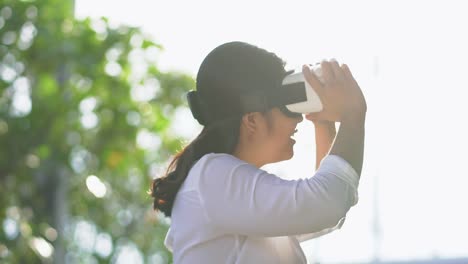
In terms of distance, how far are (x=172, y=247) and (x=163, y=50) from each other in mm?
3536

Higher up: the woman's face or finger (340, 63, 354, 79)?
finger (340, 63, 354, 79)

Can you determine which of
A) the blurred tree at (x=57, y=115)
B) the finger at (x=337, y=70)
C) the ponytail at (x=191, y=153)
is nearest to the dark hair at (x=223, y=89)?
the ponytail at (x=191, y=153)

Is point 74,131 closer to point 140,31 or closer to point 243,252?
point 140,31

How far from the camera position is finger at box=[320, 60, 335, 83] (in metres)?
1.45

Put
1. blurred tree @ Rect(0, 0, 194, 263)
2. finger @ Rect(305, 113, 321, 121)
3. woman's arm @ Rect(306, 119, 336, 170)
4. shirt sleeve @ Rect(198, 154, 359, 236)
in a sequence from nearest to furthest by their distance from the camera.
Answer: shirt sleeve @ Rect(198, 154, 359, 236) → finger @ Rect(305, 113, 321, 121) → woman's arm @ Rect(306, 119, 336, 170) → blurred tree @ Rect(0, 0, 194, 263)

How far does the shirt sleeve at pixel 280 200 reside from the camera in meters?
1.40

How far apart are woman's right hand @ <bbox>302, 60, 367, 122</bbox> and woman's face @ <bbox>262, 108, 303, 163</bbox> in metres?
0.09

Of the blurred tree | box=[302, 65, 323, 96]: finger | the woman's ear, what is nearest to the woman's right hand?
box=[302, 65, 323, 96]: finger

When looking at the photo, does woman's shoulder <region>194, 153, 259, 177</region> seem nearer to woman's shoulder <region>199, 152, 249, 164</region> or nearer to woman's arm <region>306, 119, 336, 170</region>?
woman's shoulder <region>199, 152, 249, 164</region>

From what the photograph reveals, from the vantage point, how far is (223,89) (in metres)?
1.55

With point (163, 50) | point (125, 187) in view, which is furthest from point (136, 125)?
point (125, 187)

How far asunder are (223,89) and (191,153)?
11 centimetres

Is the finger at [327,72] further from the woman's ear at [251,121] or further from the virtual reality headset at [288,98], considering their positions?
the woman's ear at [251,121]

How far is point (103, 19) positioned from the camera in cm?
529
